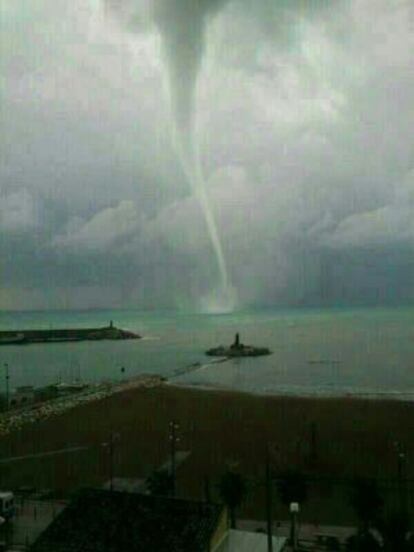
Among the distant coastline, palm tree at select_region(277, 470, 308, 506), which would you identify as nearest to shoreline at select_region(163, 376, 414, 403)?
palm tree at select_region(277, 470, 308, 506)

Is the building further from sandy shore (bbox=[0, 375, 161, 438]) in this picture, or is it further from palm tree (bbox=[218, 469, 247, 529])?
sandy shore (bbox=[0, 375, 161, 438])

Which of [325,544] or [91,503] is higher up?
[91,503]

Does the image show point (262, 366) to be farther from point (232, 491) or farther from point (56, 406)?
point (232, 491)

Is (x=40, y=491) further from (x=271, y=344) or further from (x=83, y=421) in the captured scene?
(x=271, y=344)

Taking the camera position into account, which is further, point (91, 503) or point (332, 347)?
point (332, 347)

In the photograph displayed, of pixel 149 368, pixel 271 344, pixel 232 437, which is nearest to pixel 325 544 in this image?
pixel 232 437

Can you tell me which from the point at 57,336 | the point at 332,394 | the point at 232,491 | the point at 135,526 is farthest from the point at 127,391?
the point at 57,336

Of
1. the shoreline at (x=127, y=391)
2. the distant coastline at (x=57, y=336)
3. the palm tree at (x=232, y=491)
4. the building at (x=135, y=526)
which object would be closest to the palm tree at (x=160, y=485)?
the palm tree at (x=232, y=491)

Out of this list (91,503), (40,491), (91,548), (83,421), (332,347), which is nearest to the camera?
(91,548)

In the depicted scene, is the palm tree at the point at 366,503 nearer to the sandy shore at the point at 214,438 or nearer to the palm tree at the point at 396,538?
the palm tree at the point at 396,538
